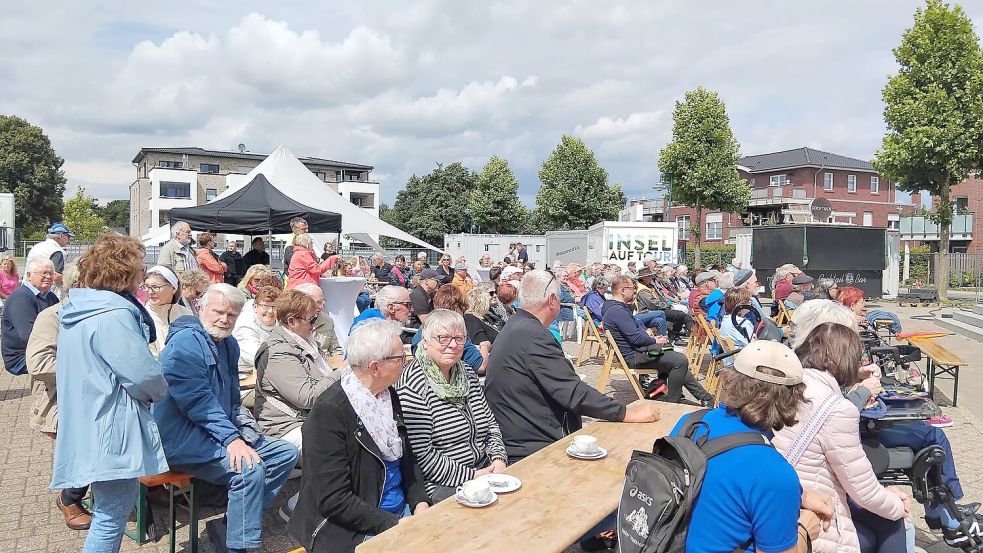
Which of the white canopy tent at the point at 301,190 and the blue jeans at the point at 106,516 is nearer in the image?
the blue jeans at the point at 106,516

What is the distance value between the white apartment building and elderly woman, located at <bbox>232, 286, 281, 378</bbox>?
5314 centimetres

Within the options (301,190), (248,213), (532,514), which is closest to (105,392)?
(532,514)

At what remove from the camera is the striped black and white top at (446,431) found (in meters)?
3.11

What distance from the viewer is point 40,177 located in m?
51.8

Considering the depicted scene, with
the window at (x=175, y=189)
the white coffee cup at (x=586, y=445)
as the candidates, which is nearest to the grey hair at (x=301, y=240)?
the white coffee cup at (x=586, y=445)

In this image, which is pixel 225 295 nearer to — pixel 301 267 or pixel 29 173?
pixel 301 267

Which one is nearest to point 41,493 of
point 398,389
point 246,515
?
point 246,515

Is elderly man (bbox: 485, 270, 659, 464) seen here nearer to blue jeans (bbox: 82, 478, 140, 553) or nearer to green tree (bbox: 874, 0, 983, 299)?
blue jeans (bbox: 82, 478, 140, 553)

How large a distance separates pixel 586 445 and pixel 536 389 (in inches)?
22.5

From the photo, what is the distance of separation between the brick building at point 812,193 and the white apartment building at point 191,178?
34.0m

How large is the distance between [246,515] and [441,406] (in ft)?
3.98

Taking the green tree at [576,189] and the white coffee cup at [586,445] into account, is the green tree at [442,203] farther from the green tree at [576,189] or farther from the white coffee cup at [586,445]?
the white coffee cup at [586,445]

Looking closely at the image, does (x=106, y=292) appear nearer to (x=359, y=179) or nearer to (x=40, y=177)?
(x=40, y=177)

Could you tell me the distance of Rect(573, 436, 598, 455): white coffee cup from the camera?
310 centimetres
